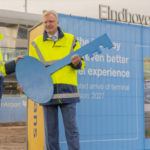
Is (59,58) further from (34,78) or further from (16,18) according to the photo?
(16,18)

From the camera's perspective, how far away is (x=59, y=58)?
9.11 feet

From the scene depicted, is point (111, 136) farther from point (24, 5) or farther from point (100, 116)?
point (24, 5)

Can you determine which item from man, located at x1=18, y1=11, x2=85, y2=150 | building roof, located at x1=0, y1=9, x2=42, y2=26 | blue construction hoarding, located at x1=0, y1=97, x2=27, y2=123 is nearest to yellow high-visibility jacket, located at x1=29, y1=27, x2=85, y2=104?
man, located at x1=18, y1=11, x2=85, y2=150

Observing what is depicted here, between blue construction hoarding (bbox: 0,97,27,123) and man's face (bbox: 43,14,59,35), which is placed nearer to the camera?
man's face (bbox: 43,14,59,35)

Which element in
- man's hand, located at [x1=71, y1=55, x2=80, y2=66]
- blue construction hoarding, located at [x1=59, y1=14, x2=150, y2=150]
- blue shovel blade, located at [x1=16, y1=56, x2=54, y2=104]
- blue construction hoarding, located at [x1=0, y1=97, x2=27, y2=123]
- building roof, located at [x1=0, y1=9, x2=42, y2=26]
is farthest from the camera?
building roof, located at [x1=0, y1=9, x2=42, y2=26]

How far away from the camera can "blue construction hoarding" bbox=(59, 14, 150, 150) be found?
14.1ft

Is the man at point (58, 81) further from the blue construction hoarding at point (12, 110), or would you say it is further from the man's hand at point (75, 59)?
the blue construction hoarding at point (12, 110)

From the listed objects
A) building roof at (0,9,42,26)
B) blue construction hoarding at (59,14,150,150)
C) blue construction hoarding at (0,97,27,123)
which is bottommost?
blue construction hoarding at (0,97,27,123)

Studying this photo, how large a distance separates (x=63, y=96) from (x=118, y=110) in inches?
78.9

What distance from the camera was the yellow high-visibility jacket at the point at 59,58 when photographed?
8.87 feet

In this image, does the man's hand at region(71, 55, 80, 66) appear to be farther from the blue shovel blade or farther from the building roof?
the building roof

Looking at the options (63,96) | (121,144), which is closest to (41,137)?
(121,144)

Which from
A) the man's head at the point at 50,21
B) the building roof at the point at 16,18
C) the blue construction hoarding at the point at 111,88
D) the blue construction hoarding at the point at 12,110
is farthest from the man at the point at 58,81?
the building roof at the point at 16,18

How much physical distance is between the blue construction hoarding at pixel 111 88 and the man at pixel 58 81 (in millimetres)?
1383
